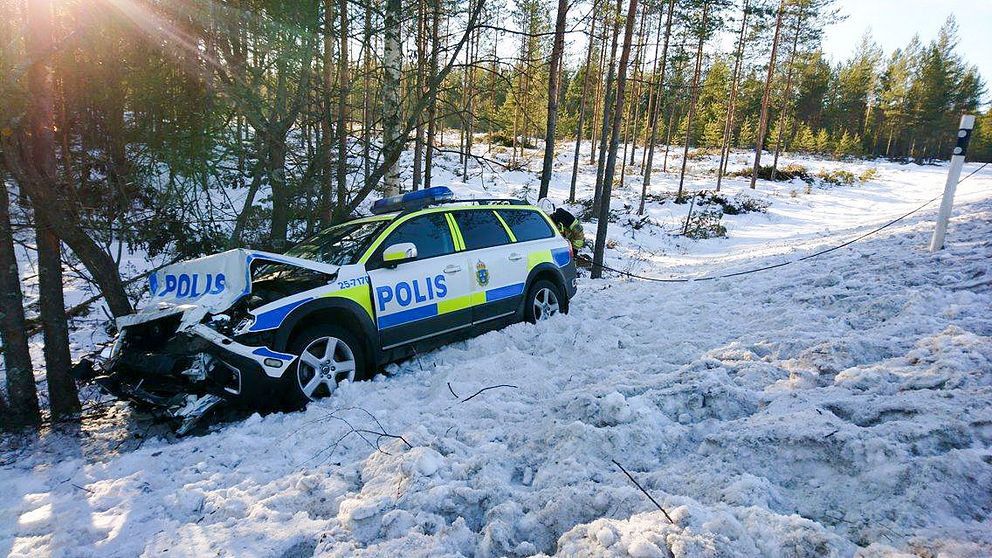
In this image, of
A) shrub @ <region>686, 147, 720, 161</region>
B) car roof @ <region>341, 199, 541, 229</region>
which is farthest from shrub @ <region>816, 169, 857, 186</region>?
car roof @ <region>341, 199, 541, 229</region>

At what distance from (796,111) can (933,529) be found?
218 feet

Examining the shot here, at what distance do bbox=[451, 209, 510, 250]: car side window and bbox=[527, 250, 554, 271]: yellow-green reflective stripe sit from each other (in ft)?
1.26

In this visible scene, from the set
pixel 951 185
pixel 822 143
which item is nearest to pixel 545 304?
pixel 951 185

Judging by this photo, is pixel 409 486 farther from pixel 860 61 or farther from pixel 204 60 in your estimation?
pixel 860 61

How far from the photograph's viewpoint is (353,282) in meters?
4.71

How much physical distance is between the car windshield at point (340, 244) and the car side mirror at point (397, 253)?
26 cm

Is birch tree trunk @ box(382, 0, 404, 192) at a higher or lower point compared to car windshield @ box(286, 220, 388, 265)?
higher

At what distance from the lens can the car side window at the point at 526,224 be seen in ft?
21.3

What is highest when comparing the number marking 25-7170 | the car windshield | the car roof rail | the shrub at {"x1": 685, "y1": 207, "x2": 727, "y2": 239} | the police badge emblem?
the car roof rail

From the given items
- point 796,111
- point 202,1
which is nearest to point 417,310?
point 202,1

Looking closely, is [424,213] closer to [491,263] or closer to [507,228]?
[491,263]

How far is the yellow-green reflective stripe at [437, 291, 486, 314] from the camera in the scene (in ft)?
17.7

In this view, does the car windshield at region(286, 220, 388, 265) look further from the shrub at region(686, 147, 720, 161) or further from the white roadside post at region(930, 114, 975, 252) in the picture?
the shrub at region(686, 147, 720, 161)

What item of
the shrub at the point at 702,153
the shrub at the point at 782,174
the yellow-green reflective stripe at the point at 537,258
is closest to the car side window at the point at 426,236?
the yellow-green reflective stripe at the point at 537,258
